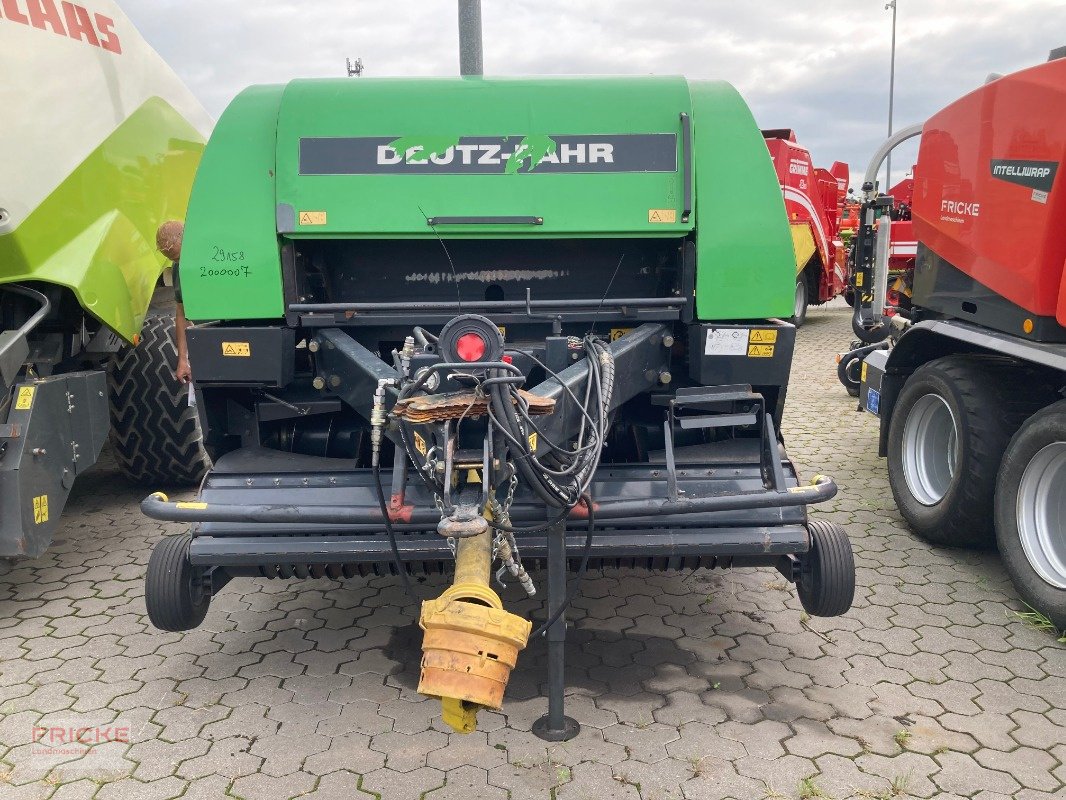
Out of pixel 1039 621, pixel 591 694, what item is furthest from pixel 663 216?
pixel 1039 621

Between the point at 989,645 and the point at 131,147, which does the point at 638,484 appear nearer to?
the point at 989,645

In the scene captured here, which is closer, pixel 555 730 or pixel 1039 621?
pixel 555 730

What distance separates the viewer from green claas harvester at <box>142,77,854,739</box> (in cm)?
301

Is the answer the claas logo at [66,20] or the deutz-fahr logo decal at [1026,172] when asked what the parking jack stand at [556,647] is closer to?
the deutz-fahr logo decal at [1026,172]

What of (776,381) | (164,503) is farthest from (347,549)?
(776,381)

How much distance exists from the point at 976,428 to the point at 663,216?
196 centimetres

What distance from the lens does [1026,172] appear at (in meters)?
3.81

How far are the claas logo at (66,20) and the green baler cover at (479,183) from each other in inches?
51.6

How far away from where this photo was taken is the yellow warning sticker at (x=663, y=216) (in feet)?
11.0

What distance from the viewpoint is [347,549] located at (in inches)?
118

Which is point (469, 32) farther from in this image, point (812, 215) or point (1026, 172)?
point (812, 215)

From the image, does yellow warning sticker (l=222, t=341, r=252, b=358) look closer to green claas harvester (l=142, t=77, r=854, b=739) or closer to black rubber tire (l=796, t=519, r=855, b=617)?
green claas harvester (l=142, t=77, r=854, b=739)

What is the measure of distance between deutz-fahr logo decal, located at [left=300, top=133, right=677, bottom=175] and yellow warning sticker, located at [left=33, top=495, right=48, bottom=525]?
1.83m

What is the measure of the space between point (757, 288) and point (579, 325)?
743 millimetres
